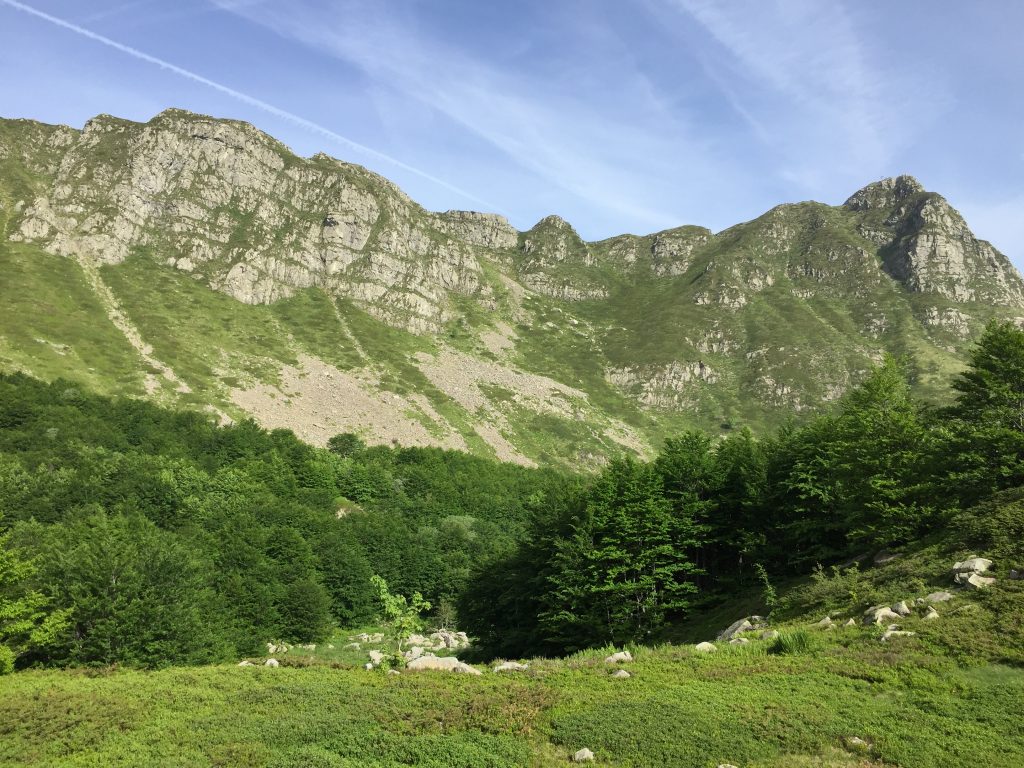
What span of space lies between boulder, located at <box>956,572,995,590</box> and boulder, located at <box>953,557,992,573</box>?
35cm

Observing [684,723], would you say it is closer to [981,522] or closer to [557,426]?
[981,522]

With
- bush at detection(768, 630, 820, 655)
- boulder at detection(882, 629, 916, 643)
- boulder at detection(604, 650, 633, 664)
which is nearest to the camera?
boulder at detection(882, 629, 916, 643)

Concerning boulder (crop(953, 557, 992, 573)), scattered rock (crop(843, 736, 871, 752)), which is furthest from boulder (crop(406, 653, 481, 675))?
boulder (crop(953, 557, 992, 573))

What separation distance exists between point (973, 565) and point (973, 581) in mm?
1213

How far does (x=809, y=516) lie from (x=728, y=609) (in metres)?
9.40

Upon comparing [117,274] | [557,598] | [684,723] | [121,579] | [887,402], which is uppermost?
[117,274]

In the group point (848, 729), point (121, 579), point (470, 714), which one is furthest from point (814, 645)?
point (121, 579)

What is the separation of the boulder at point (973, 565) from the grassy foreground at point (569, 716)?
224 inches

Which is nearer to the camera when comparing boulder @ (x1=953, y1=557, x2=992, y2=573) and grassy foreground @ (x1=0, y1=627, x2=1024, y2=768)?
grassy foreground @ (x1=0, y1=627, x2=1024, y2=768)

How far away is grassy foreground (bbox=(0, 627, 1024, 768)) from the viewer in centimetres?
1459

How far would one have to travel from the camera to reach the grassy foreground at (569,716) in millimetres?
14586

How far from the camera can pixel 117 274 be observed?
190m

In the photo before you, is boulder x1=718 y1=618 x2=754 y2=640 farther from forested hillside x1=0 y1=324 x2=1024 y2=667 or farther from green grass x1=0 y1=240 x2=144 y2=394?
green grass x1=0 y1=240 x2=144 y2=394

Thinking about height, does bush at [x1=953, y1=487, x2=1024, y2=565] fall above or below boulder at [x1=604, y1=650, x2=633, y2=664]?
above
